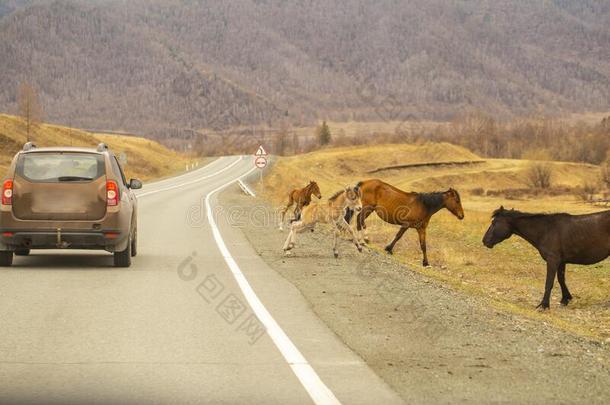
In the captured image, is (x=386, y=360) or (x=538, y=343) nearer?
(x=386, y=360)

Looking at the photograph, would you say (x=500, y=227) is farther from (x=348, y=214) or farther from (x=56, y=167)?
(x=56, y=167)

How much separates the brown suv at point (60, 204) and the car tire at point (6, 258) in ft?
0.87

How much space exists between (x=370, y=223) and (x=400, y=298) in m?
19.6

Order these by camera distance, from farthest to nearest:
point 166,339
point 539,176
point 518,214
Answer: point 539,176 → point 518,214 → point 166,339

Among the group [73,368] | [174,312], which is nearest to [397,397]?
[73,368]

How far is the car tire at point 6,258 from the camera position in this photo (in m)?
14.6

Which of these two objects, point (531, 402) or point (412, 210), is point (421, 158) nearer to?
point (412, 210)

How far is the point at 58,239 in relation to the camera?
45.5ft

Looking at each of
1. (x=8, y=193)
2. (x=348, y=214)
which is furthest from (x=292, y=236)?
(x=8, y=193)

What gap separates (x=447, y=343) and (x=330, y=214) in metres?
8.34

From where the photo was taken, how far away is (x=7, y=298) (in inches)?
445

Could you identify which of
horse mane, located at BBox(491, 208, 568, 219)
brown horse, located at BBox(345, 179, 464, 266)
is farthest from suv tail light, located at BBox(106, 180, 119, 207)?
brown horse, located at BBox(345, 179, 464, 266)

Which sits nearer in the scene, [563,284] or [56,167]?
[56,167]

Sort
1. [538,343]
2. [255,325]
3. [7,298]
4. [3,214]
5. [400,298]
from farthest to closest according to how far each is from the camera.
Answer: [3,214] < [400,298] < [7,298] < [255,325] < [538,343]
